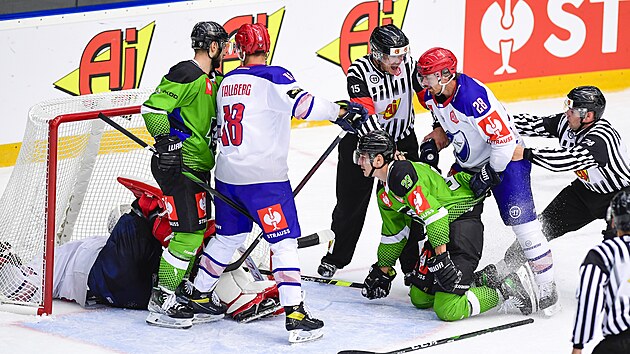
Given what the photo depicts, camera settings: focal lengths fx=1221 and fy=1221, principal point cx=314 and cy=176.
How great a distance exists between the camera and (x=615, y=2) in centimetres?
848

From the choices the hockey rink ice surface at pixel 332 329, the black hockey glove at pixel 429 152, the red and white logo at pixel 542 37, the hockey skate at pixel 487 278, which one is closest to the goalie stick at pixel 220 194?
the hockey rink ice surface at pixel 332 329

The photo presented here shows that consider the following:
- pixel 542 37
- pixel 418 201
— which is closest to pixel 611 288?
pixel 418 201

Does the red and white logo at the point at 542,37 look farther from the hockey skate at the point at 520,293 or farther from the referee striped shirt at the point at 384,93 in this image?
the hockey skate at the point at 520,293

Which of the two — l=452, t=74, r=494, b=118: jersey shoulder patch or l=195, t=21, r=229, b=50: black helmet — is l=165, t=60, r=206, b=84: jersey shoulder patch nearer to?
l=195, t=21, r=229, b=50: black helmet

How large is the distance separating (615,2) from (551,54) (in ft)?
1.92

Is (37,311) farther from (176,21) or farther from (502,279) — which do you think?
(176,21)

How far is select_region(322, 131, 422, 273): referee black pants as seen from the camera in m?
5.38

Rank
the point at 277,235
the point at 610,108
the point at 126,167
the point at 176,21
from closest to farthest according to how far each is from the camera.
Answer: the point at 277,235, the point at 126,167, the point at 176,21, the point at 610,108

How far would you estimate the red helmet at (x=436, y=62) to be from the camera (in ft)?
15.7

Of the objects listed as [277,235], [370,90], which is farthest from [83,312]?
[370,90]

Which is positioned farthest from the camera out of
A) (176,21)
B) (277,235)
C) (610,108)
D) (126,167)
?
(610,108)

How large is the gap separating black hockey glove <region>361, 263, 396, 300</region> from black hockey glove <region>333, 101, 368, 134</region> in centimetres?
76

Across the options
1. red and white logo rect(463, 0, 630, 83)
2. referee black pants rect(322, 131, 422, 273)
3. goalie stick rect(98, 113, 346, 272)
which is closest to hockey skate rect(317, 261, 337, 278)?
referee black pants rect(322, 131, 422, 273)

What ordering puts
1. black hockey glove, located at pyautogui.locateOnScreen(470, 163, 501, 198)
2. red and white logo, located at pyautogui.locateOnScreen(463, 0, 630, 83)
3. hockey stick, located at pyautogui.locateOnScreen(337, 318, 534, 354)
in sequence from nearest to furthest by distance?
1. hockey stick, located at pyautogui.locateOnScreen(337, 318, 534, 354)
2. black hockey glove, located at pyautogui.locateOnScreen(470, 163, 501, 198)
3. red and white logo, located at pyautogui.locateOnScreen(463, 0, 630, 83)
